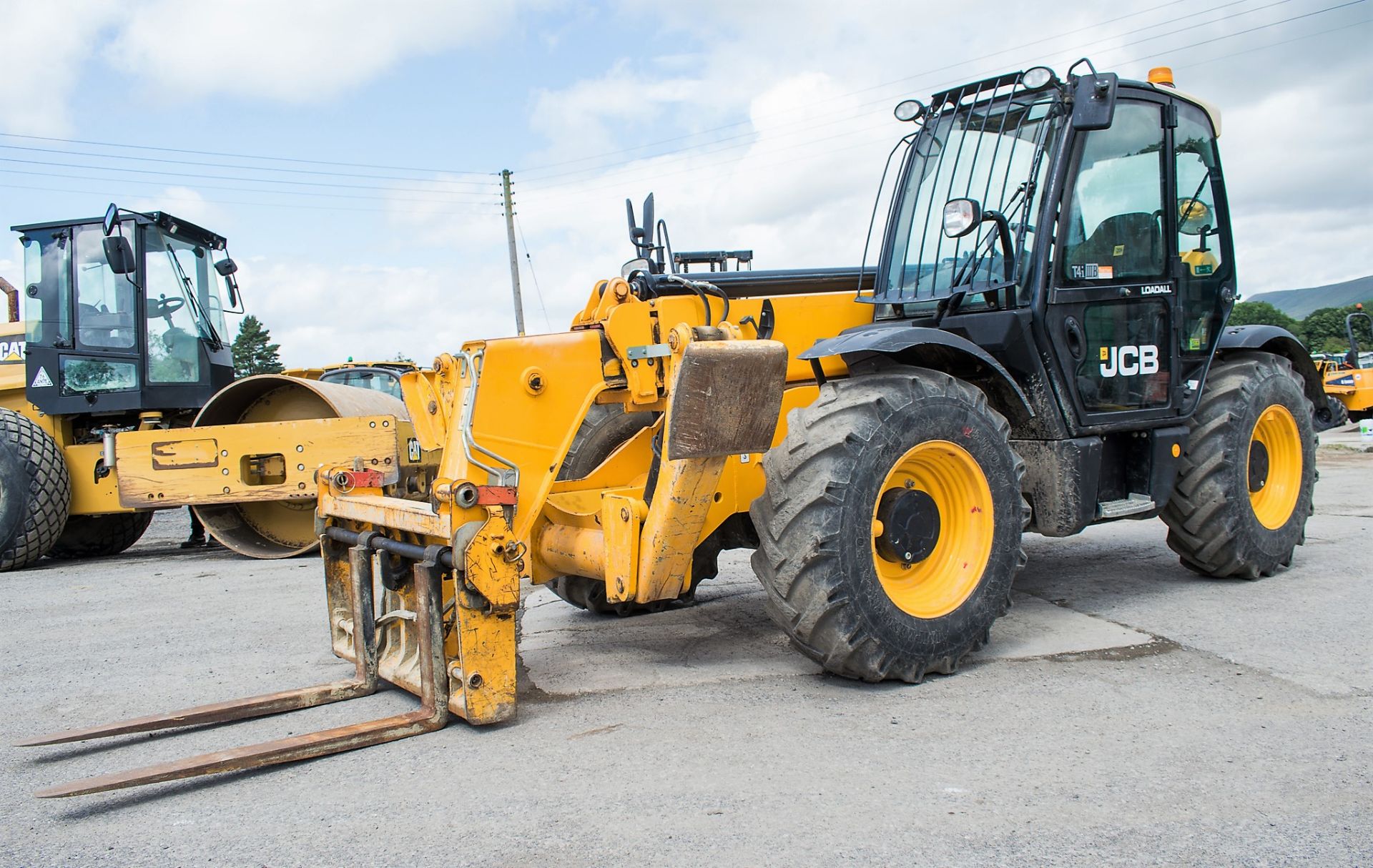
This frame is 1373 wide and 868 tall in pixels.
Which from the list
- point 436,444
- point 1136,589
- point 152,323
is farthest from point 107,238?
point 1136,589

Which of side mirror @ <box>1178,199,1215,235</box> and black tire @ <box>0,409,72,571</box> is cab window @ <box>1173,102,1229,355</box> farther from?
black tire @ <box>0,409,72,571</box>

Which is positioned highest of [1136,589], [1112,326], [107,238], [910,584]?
[107,238]

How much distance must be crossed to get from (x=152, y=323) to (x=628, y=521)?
7.08 metres

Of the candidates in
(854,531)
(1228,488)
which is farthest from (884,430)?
(1228,488)

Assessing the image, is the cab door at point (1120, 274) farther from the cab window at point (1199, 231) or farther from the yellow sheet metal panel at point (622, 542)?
the yellow sheet metal panel at point (622, 542)

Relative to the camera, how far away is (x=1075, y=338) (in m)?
5.18

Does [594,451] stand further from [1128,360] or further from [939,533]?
[1128,360]

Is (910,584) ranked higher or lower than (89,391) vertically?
lower

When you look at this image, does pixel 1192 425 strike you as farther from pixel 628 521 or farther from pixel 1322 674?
pixel 628 521

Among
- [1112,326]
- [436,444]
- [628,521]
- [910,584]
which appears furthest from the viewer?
[1112,326]

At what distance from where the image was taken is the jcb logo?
5352 mm

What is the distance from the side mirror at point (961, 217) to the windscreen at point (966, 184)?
0.94 feet

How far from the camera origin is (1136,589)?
5.94 m

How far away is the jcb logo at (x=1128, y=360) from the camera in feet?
17.6
